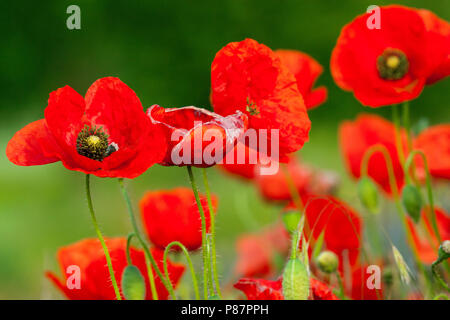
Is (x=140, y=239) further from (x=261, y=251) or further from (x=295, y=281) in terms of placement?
(x=261, y=251)

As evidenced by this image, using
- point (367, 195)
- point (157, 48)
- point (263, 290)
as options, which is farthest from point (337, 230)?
point (157, 48)

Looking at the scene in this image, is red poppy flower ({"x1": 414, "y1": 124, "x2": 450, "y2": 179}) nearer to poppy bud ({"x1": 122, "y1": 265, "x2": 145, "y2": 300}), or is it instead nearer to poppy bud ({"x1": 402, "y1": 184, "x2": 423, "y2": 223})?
poppy bud ({"x1": 402, "y1": 184, "x2": 423, "y2": 223})

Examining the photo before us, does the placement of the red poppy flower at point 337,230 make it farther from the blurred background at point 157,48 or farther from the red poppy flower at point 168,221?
the blurred background at point 157,48

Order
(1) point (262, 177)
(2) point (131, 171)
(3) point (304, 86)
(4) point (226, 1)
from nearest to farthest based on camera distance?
1. (2) point (131, 171)
2. (3) point (304, 86)
3. (1) point (262, 177)
4. (4) point (226, 1)

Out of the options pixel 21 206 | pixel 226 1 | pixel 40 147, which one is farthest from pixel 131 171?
pixel 226 1
